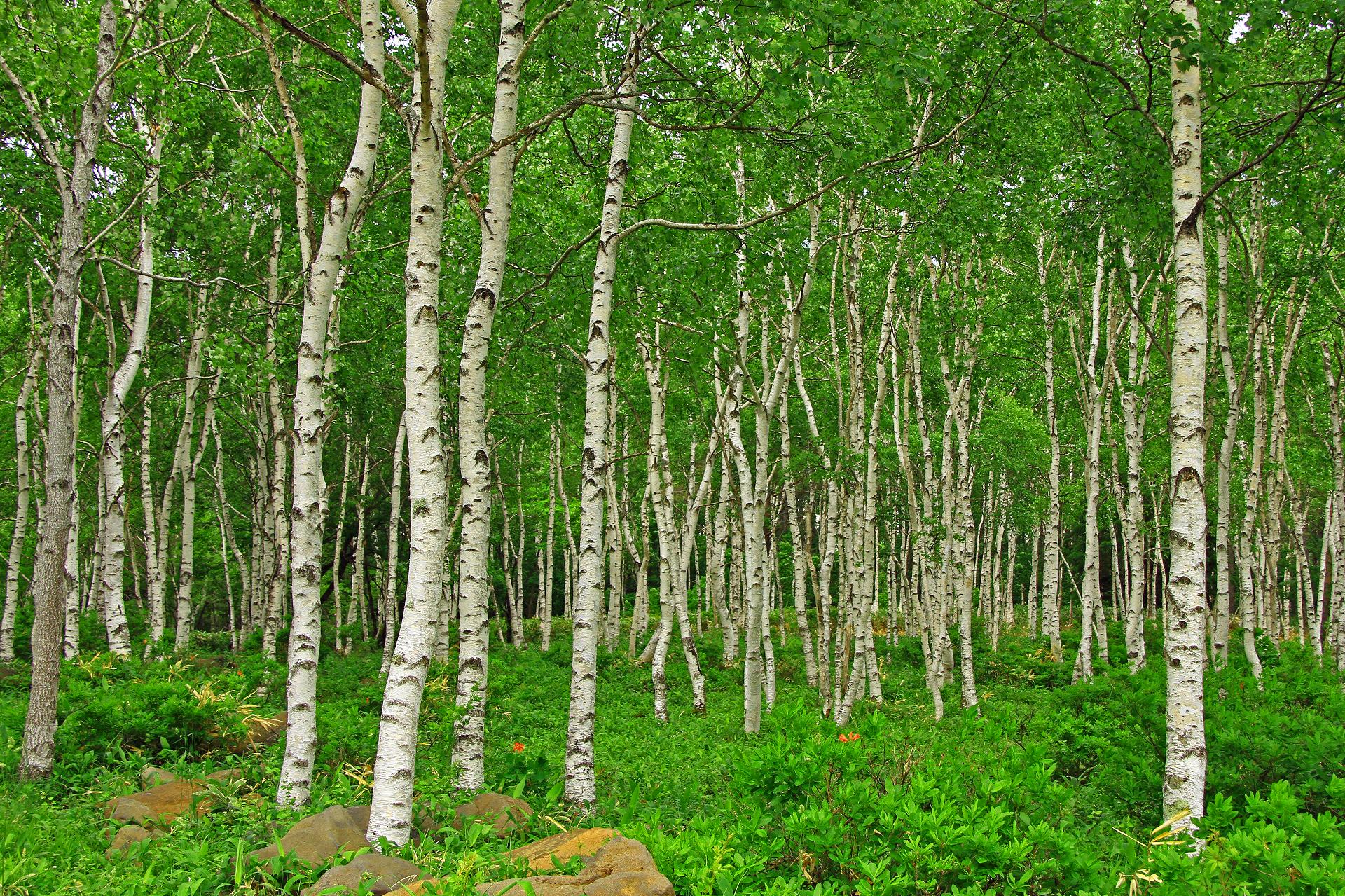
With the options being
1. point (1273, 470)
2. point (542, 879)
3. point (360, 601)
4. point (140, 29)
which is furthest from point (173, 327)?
point (1273, 470)

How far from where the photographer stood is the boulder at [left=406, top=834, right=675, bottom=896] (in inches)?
148

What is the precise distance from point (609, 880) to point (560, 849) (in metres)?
0.99

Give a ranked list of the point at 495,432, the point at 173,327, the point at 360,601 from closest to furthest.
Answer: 1. the point at 495,432
2. the point at 173,327
3. the point at 360,601

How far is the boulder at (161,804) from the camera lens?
5.82 m

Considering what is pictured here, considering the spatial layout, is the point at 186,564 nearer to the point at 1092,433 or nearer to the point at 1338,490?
the point at 1092,433

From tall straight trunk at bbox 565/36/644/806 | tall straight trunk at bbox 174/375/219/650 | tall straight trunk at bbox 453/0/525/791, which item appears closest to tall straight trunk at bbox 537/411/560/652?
tall straight trunk at bbox 174/375/219/650

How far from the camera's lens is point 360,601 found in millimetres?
21828

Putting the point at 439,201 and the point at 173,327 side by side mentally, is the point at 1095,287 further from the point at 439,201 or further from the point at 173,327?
the point at 173,327

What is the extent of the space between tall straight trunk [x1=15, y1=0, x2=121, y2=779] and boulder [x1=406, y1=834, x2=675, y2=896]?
527 cm

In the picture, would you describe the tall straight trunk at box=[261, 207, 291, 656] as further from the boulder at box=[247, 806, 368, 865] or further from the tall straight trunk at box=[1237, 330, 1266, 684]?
the tall straight trunk at box=[1237, 330, 1266, 684]

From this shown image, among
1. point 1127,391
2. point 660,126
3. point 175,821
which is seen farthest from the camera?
point 1127,391

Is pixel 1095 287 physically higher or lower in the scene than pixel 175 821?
higher

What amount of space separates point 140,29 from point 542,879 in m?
9.07

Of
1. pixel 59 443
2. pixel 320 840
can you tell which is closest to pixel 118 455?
pixel 59 443
